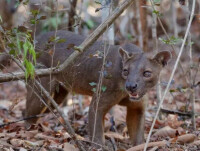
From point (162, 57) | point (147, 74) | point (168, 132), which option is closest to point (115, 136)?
point (168, 132)

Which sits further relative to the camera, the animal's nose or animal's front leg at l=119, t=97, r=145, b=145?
animal's front leg at l=119, t=97, r=145, b=145

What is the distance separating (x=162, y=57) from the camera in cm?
621

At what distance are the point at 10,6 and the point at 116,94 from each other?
369 inches

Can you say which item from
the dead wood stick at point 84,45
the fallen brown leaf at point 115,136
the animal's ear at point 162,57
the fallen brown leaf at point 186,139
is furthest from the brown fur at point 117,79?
the fallen brown leaf at point 186,139

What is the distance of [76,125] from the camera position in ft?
24.4

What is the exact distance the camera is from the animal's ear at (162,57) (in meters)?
6.12

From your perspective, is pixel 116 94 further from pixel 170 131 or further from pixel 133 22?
pixel 133 22

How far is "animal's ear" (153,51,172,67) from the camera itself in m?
6.12

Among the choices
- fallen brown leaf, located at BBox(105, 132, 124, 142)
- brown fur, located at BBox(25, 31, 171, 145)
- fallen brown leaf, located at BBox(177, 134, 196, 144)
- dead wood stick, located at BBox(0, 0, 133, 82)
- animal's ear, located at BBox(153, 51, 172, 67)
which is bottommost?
fallen brown leaf, located at BBox(105, 132, 124, 142)

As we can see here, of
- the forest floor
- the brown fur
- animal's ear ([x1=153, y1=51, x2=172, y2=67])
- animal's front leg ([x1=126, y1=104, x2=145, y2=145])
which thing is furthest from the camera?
animal's front leg ([x1=126, y1=104, x2=145, y2=145])

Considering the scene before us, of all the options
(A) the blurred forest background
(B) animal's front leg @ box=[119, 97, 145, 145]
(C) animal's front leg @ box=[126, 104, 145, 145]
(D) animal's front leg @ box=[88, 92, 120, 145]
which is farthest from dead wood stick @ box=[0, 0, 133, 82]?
(C) animal's front leg @ box=[126, 104, 145, 145]

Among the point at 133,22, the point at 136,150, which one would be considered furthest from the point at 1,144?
the point at 133,22

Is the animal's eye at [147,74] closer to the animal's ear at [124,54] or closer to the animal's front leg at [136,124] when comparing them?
the animal's ear at [124,54]

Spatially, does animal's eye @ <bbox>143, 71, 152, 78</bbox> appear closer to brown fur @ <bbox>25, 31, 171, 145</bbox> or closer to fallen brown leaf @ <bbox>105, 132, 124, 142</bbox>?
brown fur @ <bbox>25, 31, 171, 145</bbox>
